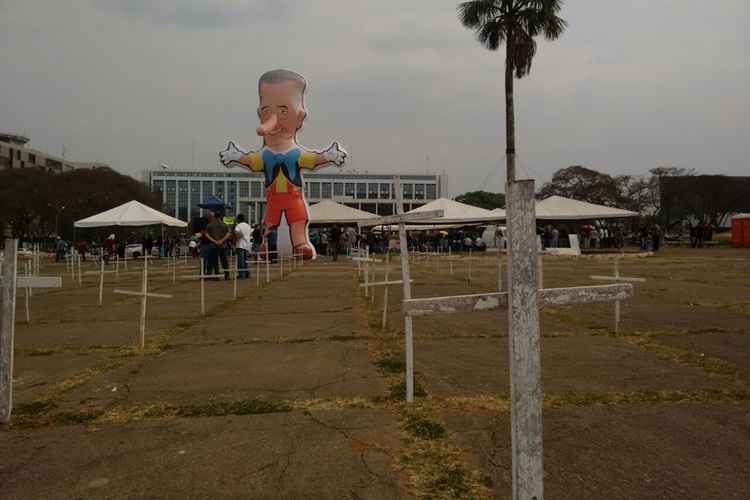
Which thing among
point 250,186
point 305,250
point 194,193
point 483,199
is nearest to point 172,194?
point 194,193

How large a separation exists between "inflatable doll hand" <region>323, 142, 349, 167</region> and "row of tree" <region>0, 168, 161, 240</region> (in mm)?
28503

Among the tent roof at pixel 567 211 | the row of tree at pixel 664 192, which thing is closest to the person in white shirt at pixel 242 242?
the tent roof at pixel 567 211

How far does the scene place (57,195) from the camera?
143 ft

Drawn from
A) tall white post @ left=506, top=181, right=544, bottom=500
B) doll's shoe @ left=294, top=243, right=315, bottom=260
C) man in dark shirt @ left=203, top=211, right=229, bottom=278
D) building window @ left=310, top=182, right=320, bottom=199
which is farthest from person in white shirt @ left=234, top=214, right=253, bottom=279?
building window @ left=310, top=182, right=320, bottom=199

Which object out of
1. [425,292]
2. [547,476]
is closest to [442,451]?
[547,476]

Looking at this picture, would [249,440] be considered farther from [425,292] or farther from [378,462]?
[425,292]

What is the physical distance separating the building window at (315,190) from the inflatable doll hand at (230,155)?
9124 cm

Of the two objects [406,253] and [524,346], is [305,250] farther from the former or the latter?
[524,346]

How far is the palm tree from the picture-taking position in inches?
845

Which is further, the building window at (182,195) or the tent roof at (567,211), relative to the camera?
the building window at (182,195)

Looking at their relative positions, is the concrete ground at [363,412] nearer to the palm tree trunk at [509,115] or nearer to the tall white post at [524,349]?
the tall white post at [524,349]

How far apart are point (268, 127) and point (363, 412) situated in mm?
19677

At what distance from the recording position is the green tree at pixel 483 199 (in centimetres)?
8592

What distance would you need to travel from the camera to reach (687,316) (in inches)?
295
